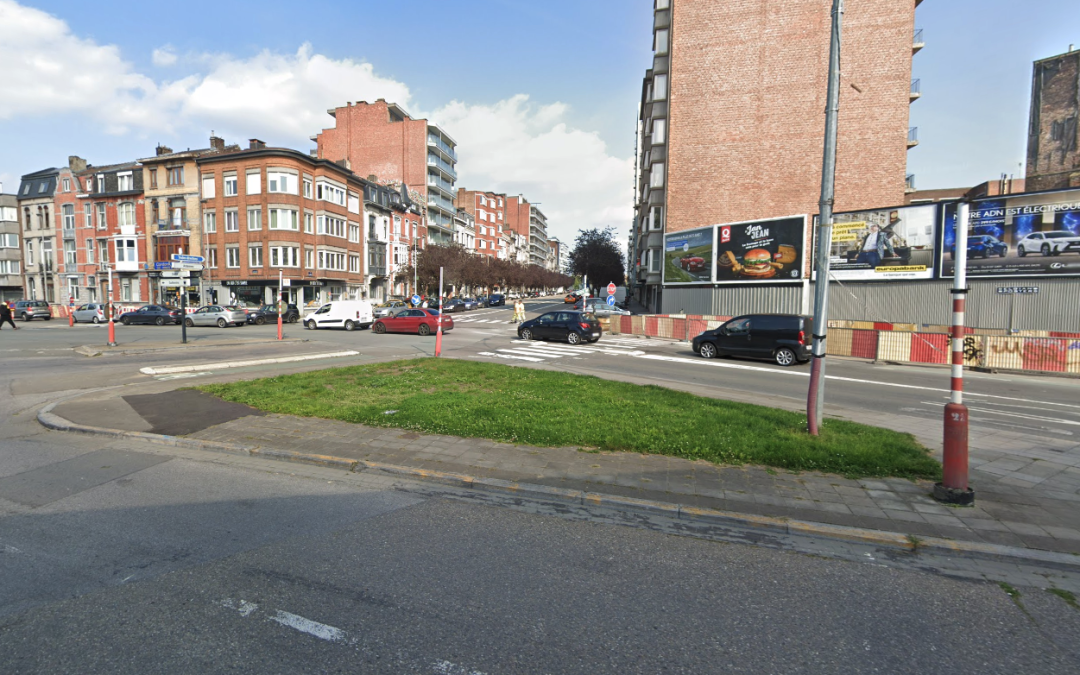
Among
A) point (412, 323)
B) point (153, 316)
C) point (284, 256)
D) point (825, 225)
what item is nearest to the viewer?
point (825, 225)

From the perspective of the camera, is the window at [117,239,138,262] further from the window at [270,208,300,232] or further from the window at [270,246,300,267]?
the window at [270,208,300,232]

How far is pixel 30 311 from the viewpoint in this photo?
41.5 meters

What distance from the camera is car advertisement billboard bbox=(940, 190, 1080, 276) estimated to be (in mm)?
19734

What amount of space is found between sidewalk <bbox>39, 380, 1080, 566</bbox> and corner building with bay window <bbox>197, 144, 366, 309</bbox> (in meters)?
37.0

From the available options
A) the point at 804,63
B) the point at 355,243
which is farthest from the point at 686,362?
the point at 355,243

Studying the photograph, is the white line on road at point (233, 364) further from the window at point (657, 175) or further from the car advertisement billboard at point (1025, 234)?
the window at point (657, 175)

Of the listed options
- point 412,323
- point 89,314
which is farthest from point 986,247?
point 89,314

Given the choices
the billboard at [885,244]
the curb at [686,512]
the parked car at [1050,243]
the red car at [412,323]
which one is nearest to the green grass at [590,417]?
the curb at [686,512]

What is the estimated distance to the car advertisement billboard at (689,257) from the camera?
31.2 meters

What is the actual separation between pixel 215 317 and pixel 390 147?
4121cm

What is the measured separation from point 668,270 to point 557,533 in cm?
3195

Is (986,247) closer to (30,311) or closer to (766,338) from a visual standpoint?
(766,338)

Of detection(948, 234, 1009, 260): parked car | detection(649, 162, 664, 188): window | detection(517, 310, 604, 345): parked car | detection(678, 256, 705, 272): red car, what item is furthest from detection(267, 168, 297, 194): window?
detection(948, 234, 1009, 260): parked car

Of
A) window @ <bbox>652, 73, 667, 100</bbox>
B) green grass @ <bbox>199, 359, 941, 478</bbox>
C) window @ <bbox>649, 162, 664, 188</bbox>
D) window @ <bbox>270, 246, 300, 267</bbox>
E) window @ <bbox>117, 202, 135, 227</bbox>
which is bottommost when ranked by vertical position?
green grass @ <bbox>199, 359, 941, 478</bbox>
